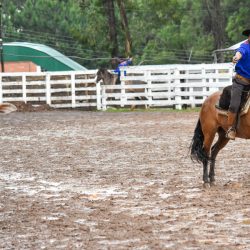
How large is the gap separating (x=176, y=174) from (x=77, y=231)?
4.69 meters

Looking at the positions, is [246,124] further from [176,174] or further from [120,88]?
[120,88]

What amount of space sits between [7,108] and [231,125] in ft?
69.5

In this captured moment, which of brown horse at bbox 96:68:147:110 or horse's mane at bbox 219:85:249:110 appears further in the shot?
brown horse at bbox 96:68:147:110

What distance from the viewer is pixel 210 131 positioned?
11.3 meters

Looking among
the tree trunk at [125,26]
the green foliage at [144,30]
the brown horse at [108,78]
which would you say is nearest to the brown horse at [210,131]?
the brown horse at [108,78]

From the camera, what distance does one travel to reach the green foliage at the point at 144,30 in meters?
62.6

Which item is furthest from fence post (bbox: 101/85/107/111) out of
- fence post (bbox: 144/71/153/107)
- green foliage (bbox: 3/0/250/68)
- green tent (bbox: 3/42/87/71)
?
green foliage (bbox: 3/0/250/68)

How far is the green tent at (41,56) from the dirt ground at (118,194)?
28.3 metres

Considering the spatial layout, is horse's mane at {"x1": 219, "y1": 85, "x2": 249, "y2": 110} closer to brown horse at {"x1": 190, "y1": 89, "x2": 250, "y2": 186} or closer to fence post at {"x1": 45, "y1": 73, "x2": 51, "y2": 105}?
brown horse at {"x1": 190, "y1": 89, "x2": 250, "y2": 186}

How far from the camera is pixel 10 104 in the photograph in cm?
3177

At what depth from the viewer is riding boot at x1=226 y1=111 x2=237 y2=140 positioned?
11008 mm

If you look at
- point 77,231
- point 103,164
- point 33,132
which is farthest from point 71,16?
point 77,231

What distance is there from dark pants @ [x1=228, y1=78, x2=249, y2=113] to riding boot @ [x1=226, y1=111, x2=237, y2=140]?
6 cm

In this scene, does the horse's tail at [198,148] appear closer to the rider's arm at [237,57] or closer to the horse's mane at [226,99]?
the horse's mane at [226,99]
